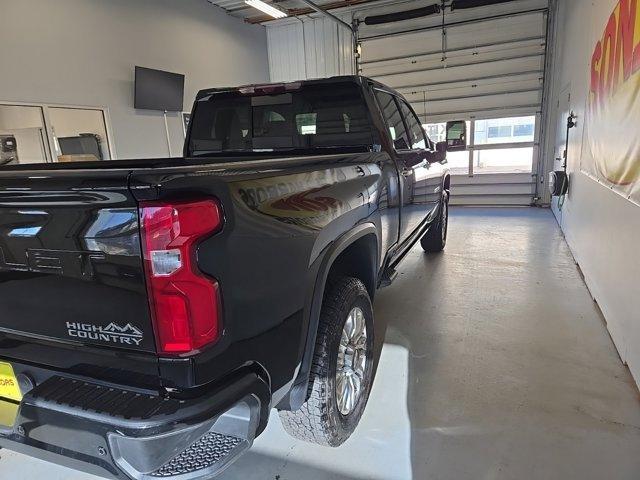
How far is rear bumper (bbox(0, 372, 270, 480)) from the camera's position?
3.26ft

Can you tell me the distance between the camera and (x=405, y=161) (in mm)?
2812

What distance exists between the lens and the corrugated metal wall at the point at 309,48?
30.9 feet

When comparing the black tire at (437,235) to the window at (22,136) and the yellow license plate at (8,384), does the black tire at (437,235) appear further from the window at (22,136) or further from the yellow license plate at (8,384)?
the window at (22,136)

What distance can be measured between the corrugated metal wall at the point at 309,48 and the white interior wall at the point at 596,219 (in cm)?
435

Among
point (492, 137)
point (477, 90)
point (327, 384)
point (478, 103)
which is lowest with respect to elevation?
point (327, 384)

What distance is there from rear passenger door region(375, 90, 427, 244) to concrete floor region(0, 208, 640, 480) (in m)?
0.76

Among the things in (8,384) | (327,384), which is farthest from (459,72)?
(8,384)

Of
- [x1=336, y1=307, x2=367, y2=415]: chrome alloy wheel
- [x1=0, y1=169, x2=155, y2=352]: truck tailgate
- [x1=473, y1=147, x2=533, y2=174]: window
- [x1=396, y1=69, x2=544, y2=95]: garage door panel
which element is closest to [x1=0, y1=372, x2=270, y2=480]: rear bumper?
[x1=0, y1=169, x2=155, y2=352]: truck tailgate

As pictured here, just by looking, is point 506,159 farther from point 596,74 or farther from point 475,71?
point 596,74

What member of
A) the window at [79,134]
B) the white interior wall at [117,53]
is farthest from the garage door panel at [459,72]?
the window at [79,134]

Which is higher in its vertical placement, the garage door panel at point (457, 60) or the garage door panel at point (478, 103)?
the garage door panel at point (457, 60)

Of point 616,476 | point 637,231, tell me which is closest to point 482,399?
point 616,476

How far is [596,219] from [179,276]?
12.0ft

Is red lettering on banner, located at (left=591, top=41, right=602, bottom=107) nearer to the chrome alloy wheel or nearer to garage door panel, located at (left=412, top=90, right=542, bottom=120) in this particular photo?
the chrome alloy wheel
